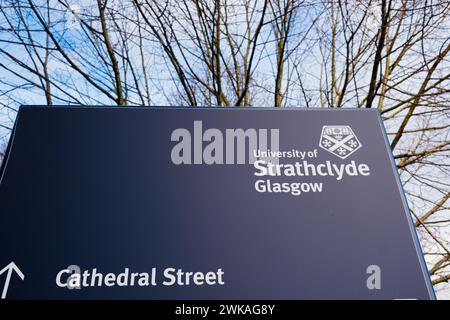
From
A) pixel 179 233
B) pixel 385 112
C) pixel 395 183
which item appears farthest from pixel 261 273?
pixel 385 112

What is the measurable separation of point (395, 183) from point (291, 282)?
0.81 m

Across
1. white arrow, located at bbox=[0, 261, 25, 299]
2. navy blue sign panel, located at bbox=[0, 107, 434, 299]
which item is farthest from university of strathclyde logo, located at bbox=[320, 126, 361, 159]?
white arrow, located at bbox=[0, 261, 25, 299]

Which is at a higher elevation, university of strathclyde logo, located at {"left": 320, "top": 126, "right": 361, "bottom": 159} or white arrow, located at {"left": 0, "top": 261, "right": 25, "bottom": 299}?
university of strathclyde logo, located at {"left": 320, "top": 126, "right": 361, "bottom": 159}

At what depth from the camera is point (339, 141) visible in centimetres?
199

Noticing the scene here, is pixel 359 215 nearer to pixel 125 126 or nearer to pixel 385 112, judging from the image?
pixel 125 126

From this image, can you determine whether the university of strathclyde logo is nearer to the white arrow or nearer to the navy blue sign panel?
the navy blue sign panel

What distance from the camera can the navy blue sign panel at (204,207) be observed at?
5.28ft

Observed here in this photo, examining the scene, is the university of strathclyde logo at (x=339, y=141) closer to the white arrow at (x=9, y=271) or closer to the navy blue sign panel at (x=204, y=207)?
the navy blue sign panel at (x=204, y=207)

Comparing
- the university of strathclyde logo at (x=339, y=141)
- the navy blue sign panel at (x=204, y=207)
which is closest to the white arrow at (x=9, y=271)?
the navy blue sign panel at (x=204, y=207)

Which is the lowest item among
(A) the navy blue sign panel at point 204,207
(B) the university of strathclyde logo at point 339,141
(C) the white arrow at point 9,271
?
(C) the white arrow at point 9,271

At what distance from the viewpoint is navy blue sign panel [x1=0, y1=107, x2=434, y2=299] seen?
1608 millimetres

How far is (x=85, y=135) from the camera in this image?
196 cm

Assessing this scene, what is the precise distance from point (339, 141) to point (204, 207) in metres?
0.85
